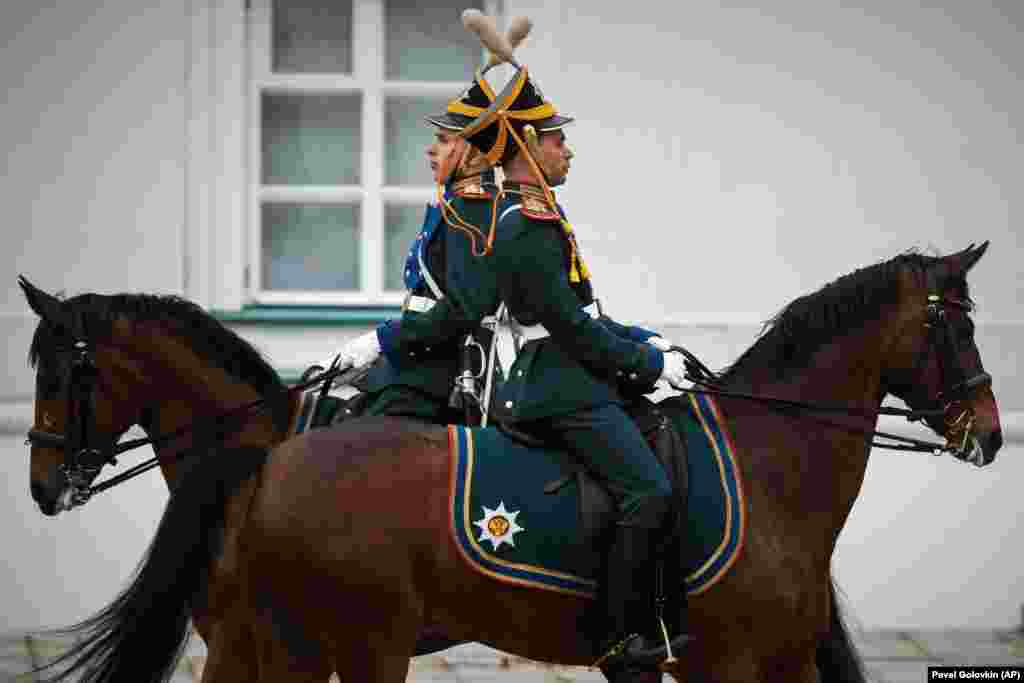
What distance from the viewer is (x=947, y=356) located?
436 cm

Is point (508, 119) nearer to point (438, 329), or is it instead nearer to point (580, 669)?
point (438, 329)

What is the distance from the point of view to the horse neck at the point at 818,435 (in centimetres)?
438

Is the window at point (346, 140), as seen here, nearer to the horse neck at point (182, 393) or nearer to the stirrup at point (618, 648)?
the horse neck at point (182, 393)

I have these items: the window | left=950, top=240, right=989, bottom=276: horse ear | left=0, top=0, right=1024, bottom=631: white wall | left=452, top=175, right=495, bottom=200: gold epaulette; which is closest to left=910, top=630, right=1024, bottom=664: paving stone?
left=0, top=0, right=1024, bottom=631: white wall

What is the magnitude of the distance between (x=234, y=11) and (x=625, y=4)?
2085 millimetres

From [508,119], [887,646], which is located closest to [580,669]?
[887,646]

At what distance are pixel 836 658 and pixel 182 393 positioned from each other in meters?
2.39

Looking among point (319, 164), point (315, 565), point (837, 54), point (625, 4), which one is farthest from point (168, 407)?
point (837, 54)

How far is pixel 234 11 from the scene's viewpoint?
300 inches

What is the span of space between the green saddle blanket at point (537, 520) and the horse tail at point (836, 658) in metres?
0.63

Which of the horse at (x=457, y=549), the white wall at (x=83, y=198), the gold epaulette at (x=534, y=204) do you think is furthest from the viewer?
the white wall at (x=83, y=198)

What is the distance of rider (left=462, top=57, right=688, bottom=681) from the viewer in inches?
164

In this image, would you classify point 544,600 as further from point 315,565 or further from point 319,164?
point 319,164

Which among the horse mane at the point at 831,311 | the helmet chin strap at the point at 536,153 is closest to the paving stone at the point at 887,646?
the horse mane at the point at 831,311
